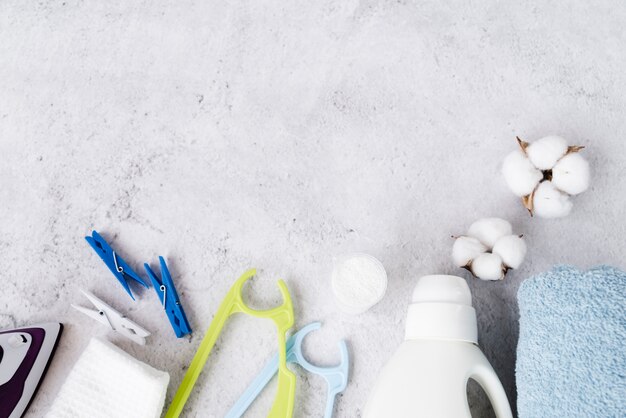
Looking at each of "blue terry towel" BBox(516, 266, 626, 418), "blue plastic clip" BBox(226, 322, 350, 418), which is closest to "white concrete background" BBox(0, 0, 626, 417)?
"blue plastic clip" BBox(226, 322, 350, 418)

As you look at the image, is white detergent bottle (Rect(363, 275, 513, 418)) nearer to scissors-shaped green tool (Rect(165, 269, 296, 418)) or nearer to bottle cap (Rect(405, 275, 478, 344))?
bottle cap (Rect(405, 275, 478, 344))

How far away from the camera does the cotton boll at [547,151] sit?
0.72 metres

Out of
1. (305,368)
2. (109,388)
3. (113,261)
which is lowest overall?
(305,368)

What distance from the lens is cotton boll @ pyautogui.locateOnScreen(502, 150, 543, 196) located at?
0.73 metres

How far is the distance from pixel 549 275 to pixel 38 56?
2.36 feet

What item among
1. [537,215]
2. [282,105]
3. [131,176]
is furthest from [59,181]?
[537,215]

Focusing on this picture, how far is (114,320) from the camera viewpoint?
2.57ft

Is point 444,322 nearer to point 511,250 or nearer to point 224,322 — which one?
point 511,250

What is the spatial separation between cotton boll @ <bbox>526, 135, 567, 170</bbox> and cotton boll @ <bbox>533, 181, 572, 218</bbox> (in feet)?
0.08

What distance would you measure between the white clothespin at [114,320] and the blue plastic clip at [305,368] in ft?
0.49

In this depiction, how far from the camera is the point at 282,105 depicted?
814mm

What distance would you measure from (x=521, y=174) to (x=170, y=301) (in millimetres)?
455

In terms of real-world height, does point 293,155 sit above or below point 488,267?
above

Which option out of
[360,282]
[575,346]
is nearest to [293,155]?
[360,282]
